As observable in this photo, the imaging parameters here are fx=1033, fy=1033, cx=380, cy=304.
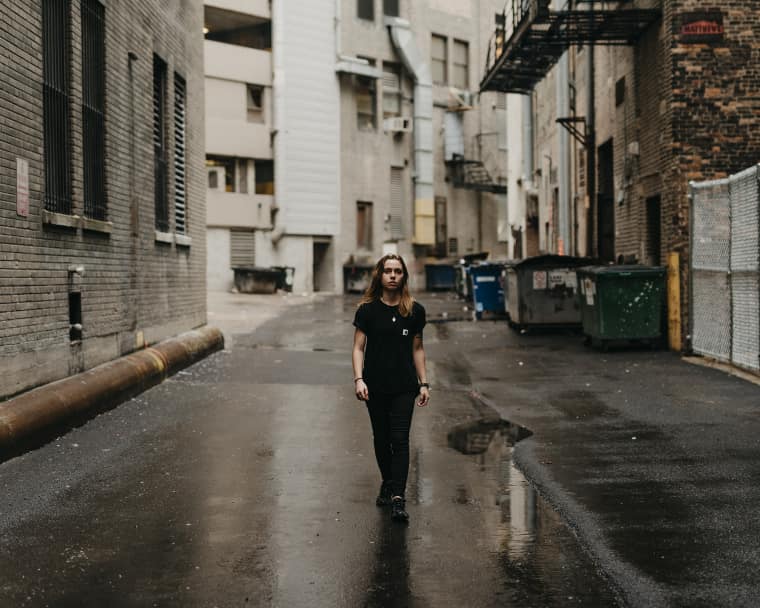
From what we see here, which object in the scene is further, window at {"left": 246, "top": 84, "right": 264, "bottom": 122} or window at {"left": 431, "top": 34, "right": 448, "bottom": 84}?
window at {"left": 431, "top": 34, "right": 448, "bottom": 84}

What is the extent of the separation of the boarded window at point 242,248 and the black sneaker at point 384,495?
124 feet

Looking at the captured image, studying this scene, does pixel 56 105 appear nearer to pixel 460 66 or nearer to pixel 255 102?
pixel 255 102

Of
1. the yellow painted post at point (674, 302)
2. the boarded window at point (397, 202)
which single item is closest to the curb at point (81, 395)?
the yellow painted post at point (674, 302)

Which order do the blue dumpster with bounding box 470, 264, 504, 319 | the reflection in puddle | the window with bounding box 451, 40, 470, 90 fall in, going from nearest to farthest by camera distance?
the reflection in puddle
the blue dumpster with bounding box 470, 264, 504, 319
the window with bounding box 451, 40, 470, 90

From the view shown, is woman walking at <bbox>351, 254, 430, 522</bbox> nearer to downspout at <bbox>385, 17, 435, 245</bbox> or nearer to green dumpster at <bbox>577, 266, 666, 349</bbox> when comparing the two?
green dumpster at <bbox>577, 266, 666, 349</bbox>

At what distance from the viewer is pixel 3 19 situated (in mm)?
8750

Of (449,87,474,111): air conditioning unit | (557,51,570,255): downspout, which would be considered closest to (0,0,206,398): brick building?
(557,51,570,255): downspout

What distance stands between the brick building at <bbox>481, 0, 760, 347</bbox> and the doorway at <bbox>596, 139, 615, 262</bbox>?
2 cm

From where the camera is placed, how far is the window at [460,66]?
53.7 metres

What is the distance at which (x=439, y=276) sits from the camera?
48.8 metres

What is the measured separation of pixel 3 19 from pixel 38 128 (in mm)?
1164

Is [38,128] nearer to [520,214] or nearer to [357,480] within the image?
[357,480]

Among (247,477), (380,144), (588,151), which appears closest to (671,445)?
(247,477)

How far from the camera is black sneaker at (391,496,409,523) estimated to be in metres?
5.85
